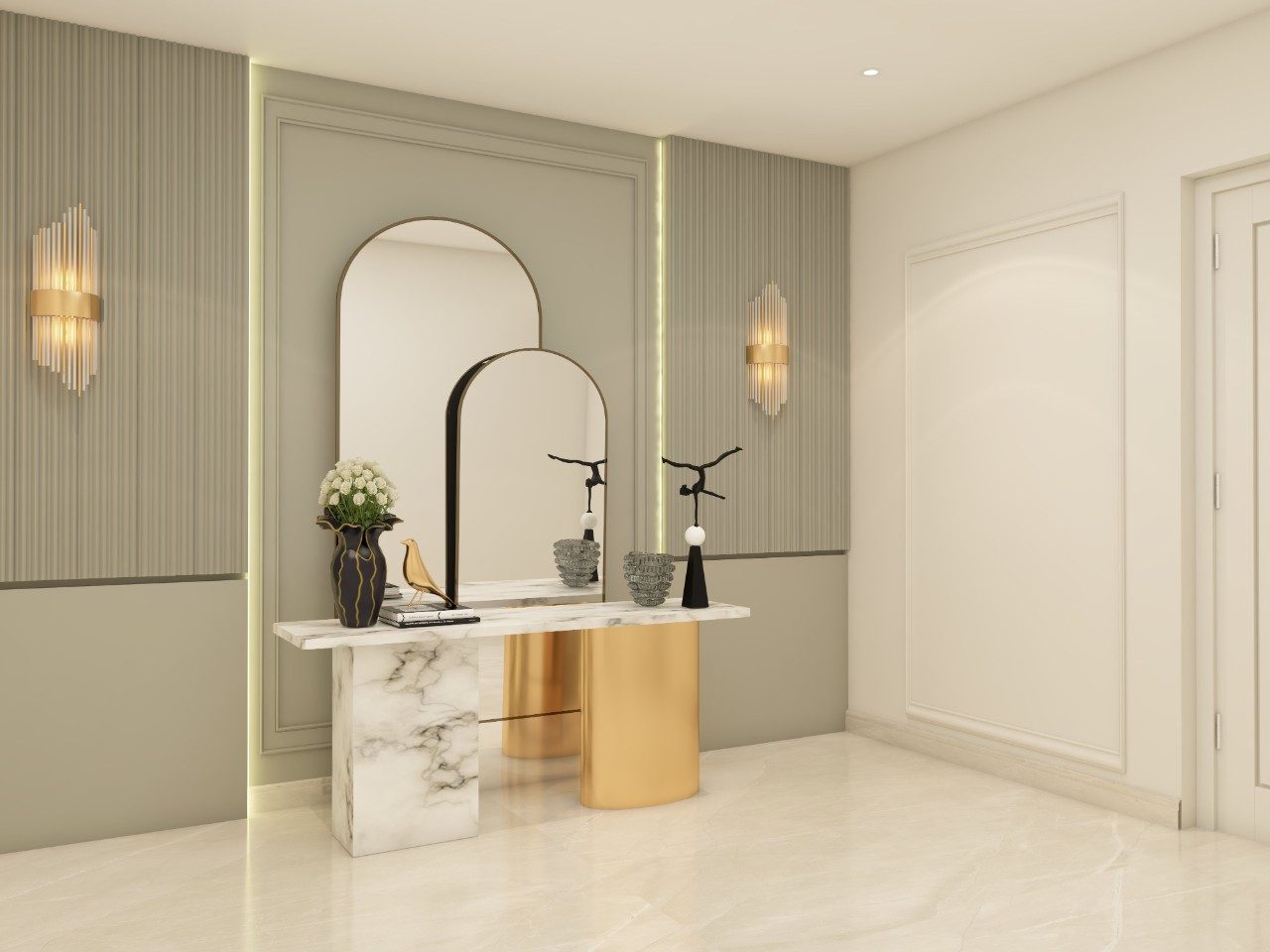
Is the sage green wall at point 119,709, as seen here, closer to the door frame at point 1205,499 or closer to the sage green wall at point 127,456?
the sage green wall at point 127,456

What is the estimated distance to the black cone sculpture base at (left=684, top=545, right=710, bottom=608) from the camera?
4.08 metres

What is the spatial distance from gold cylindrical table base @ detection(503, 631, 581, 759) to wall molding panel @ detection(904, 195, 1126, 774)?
63.4 inches

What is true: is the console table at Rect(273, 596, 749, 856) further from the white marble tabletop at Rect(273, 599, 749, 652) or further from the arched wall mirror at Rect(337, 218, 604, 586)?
the arched wall mirror at Rect(337, 218, 604, 586)

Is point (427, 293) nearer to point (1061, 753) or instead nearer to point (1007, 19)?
point (1007, 19)

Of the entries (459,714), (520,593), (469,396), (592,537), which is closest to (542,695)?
(520,593)

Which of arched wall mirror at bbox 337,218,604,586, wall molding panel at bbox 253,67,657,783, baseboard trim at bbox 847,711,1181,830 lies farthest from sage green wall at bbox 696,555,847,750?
arched wall mirror at bbox 337,218,604,586

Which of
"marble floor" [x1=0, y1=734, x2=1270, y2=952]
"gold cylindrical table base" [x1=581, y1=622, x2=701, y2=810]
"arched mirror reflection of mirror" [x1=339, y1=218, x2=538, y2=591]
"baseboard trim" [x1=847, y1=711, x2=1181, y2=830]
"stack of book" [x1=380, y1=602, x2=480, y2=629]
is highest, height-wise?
"arched mirror reflection of mirror" [x1=339, y1=218, x2=538, y2=591]

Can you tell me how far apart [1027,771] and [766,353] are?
6.96ft

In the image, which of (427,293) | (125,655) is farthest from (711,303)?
(125,655)

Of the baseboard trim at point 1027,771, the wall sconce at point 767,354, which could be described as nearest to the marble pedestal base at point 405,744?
the wall sconce at point 767,354

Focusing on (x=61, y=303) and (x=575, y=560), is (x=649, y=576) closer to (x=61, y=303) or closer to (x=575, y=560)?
(x=575, y=560)

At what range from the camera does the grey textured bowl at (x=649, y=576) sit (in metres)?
4.01

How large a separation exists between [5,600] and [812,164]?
391 centimetres

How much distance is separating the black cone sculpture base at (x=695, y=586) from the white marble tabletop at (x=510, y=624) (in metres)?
0.03
